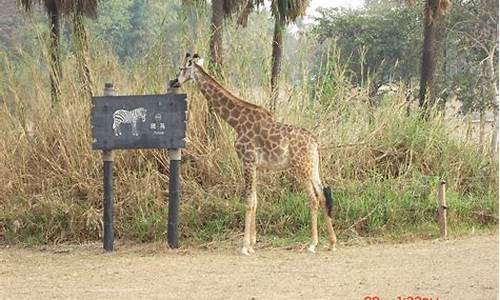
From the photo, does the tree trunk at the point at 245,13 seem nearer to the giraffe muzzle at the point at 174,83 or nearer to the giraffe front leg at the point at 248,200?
the giraffe muzzle at the point at 174,83

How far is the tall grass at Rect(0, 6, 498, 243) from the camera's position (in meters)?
8.93

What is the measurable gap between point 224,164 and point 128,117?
1667 millimetres

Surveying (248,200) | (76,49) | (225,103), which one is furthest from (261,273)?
(76,49)

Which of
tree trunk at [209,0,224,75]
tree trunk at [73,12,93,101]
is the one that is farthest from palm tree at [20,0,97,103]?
tree trunk at [209,0,224,75]

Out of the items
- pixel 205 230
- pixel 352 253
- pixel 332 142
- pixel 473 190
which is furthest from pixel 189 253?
pixel 473 190

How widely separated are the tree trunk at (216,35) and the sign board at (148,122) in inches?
75.8

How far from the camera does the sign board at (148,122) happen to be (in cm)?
813

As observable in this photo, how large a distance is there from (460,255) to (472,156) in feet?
10.5

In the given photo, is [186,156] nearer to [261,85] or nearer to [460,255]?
[261,85]

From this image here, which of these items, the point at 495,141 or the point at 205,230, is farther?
the point at 495,141

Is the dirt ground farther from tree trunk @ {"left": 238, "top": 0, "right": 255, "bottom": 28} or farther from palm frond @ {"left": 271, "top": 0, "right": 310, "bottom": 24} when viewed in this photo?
tree trunk @ {"left": 238, "top": 0, "right": 255, "bottom": 28}

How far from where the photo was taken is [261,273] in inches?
272

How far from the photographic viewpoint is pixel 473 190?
9.99 m

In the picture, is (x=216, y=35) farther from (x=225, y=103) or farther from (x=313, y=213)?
(x=313, y=213)
